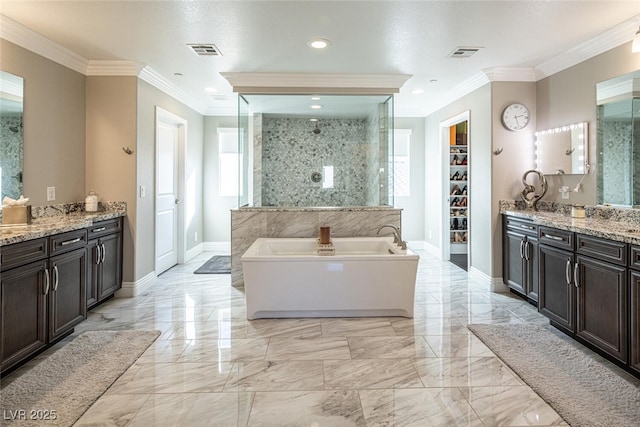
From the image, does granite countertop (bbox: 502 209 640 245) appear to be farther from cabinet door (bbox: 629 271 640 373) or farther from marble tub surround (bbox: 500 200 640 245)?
cabinet door (bbox: 629 271 640 373)

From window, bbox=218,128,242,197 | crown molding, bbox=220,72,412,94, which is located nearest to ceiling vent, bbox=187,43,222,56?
crown molding, bbox=220,72,412,94

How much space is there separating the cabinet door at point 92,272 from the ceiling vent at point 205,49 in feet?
6.67

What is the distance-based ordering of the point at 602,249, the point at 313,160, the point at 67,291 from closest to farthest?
the point at 602,249, the point at 67,291, the point at 313,160

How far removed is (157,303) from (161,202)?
1682 mm

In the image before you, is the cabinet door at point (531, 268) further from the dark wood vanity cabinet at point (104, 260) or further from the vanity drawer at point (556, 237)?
the dark wood vanity cabinet at point (104, 260)

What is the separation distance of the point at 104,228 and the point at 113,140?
3.40ft

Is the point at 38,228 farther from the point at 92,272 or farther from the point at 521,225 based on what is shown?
the point at 521,225

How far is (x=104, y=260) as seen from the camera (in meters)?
3.66

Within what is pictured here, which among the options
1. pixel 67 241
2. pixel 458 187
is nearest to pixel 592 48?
pixel 458 187

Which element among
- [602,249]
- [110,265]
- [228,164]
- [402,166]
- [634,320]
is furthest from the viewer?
[402,166]

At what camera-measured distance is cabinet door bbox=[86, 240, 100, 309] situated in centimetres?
339

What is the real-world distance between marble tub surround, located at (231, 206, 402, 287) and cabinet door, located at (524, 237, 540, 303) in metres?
1.41

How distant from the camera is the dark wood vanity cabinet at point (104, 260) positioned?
135 inches

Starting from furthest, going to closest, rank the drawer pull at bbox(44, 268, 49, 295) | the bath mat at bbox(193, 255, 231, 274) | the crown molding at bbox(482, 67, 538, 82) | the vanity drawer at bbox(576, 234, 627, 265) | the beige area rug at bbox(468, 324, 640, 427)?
1. the bath mat at bbox(193, 255, 231, 274)
2. the crown molding at bbox(482, 67, 538, 82)
3. the drawer pull at bbox(44, 268, 49, 295)
4. the vanity drawer at bbox(576, 234, 627, 265)
5. the beige area rug at bbox(468, 324, 640, 427)
